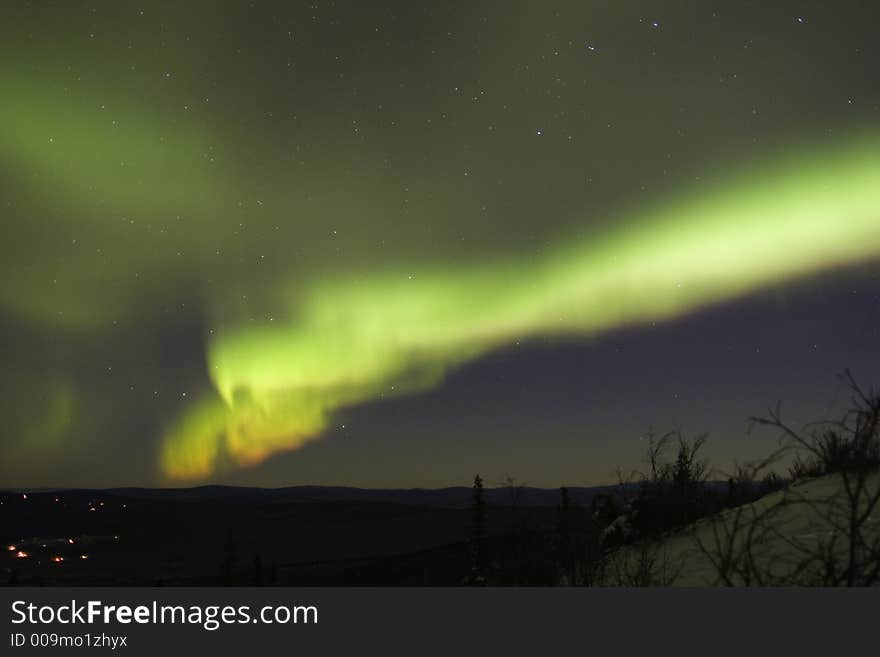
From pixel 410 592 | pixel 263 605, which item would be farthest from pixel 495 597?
pixel 263 605

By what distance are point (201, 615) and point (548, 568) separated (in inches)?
204

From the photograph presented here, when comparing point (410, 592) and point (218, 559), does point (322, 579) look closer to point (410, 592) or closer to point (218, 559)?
point (218, 559)

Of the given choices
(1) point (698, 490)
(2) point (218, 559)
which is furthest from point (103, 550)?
(1) point (698, 490)

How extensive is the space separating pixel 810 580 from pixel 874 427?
261 cm

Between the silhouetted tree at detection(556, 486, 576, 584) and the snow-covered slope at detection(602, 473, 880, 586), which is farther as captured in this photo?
the silhouetted tree at detection(556, 486, 576, 584)

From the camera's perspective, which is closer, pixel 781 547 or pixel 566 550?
pixel 781 547

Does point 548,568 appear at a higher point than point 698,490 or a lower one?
lower

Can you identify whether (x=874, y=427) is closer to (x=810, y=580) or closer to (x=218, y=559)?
(x=810, y=580)

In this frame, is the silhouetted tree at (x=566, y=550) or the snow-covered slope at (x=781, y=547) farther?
the silhouetted tree at (x=566, y=550)

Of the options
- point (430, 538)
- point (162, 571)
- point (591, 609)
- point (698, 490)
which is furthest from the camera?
point (430, 538)

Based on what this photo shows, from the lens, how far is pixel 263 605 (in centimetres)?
490

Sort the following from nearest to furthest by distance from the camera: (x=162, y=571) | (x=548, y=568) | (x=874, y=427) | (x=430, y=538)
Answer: (x=874, y=427), (x=548, y=568), (x=162, y=571), (x=430, y=538)

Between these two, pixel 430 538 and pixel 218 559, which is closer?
pixel 218 559

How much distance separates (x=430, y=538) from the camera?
590 ft
